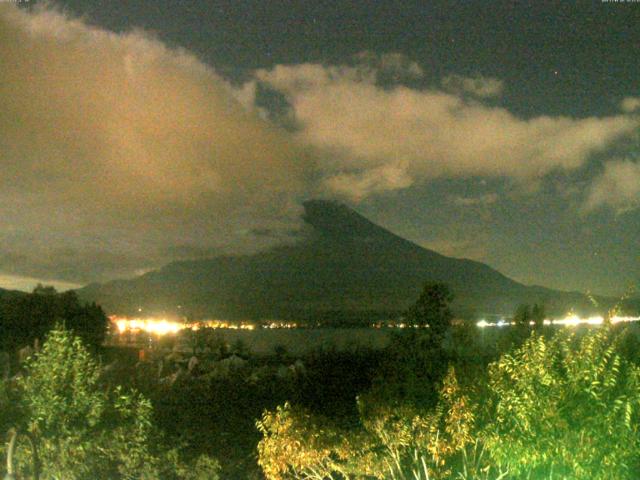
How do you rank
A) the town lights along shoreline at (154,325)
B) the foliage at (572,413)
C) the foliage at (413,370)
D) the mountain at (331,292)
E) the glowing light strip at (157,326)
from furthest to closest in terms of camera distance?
the mountain at (331,292) → the town lights along shoreline at (154,325) → the glowing light strip at (157,326) → the foliage at (413,370) → the foliage at (572,413)

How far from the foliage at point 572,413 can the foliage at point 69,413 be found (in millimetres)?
5862

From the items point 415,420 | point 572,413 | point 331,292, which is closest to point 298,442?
point 415,420

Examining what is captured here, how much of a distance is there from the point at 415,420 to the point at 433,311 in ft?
31.2

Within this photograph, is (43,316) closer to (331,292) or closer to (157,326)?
(157,326)

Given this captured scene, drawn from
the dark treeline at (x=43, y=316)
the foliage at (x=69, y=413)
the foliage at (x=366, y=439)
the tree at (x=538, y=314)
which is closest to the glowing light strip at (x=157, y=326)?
the dark treeline at (x=43, y=316)

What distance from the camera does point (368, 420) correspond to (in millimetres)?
10164

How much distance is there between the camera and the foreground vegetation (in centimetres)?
616

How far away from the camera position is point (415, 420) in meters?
9.74

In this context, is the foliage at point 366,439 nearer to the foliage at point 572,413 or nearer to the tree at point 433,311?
the foliage at point 572,413

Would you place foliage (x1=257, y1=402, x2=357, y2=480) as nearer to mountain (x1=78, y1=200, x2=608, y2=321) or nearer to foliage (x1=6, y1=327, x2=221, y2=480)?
foliage (x1=6, y1=327, x2=221, y2=480)

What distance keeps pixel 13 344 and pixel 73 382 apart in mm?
39761

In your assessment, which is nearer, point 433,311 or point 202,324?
point 433,311

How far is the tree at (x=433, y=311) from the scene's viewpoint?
62.5ft

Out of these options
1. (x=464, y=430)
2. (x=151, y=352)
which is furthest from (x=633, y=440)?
(x=151, y=352)
